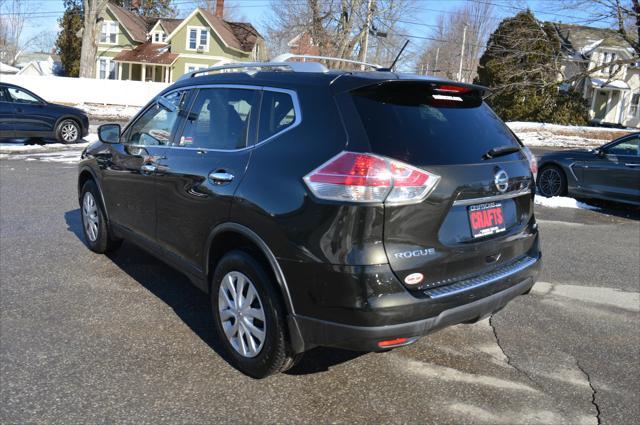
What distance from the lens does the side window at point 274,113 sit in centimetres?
329

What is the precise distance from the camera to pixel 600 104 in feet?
154

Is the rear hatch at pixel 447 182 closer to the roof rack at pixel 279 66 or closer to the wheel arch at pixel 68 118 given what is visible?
the roof rack at pixel 279 66

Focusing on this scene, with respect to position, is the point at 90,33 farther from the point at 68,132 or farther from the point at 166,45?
the point at 68,132

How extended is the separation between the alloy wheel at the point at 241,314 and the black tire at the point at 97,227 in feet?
7.98

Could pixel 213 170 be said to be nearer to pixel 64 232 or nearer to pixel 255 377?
pixel 255 377

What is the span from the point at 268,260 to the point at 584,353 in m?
2.48

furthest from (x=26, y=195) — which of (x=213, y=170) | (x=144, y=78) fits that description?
(x=144, y=78)

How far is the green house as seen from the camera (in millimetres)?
47531

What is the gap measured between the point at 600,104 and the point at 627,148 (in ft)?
139

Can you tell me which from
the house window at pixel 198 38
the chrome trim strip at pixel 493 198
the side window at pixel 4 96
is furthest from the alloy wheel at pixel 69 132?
the house window at pixel 198 38

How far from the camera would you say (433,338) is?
13.7ft

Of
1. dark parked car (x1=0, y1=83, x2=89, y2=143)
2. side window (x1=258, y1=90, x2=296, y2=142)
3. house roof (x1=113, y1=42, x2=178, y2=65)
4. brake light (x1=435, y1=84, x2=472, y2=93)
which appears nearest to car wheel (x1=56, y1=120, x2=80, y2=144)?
dark parked car (x1=0, y1=83, x2=89, y2=143)

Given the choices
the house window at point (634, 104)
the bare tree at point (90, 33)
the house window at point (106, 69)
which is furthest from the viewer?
the house window at point (106, 69)

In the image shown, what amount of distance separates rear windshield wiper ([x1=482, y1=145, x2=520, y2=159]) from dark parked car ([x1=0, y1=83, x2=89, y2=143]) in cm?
1392
